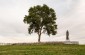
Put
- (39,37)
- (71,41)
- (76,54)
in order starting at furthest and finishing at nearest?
1. (39,37)
2. (71,41)
3. (76,54)

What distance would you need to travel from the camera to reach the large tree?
93.7m

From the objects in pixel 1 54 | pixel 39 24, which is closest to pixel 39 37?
pixel 39 24

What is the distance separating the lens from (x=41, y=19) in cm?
9456

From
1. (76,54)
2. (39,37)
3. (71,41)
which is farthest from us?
(39,37)

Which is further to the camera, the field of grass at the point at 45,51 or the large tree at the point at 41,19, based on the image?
the large tree at the point at 41,19

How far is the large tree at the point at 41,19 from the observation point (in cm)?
9369

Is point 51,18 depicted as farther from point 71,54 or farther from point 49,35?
point 71,54

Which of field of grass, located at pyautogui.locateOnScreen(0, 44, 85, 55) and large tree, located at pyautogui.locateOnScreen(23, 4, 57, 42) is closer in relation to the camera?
field of grass, located at pyautogui.locateOnScreen(0, 44, 85, 55)

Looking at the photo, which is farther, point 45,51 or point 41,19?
point 41,19

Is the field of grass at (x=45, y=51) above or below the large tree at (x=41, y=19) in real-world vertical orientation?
below

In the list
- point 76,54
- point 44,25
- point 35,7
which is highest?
point 35,7

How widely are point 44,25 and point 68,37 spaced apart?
1689 cm

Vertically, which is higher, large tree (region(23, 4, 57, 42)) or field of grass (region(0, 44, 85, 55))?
large tree (region(23, 4, 57, 42))

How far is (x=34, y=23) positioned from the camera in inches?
3728
